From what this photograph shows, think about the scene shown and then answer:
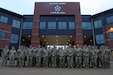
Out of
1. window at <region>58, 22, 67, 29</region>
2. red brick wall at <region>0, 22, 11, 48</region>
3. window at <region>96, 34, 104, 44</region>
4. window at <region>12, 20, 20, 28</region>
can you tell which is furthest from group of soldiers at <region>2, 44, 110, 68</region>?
window at <region>12, 20, 20, 28</region>

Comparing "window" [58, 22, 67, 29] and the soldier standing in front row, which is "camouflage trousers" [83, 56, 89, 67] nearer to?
the soldier standing in front row

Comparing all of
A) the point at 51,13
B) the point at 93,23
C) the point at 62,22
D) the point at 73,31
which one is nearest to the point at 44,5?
the point at 51,13

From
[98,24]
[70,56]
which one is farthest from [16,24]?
[70,56]

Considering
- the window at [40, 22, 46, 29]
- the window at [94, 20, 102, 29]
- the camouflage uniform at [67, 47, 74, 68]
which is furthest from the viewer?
the window at [40, 22, 46, 29]

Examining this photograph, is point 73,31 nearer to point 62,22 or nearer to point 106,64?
point 62,22

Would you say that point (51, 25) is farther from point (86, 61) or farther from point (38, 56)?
point (86, 61)

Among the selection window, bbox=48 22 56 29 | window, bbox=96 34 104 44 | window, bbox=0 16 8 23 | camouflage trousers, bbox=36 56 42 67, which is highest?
window, bbox=0 16 8 23

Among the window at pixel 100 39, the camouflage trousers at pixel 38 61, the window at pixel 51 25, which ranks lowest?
the camouflage trousers at pixel 38 61

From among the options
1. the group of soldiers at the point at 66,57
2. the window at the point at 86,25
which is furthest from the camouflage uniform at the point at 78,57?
the window at the point at 86,25

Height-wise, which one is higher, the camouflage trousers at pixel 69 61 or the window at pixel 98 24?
the window at pixel 98 24

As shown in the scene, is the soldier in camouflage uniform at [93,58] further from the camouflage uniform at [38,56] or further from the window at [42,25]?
the window at [42,25]

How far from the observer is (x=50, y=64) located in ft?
40.0

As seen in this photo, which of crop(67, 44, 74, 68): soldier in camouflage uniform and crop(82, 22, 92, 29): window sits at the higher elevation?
crop(82, 22, 92, 29): window

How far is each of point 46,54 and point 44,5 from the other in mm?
24109
